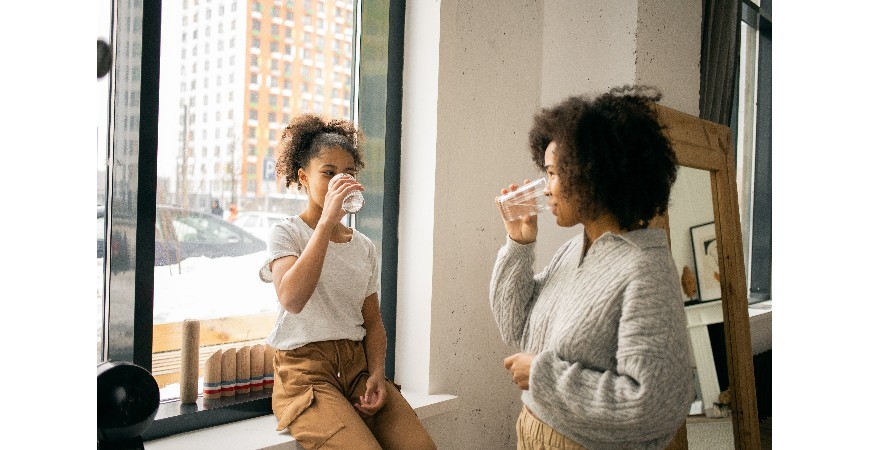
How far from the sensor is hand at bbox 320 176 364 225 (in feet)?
5.14

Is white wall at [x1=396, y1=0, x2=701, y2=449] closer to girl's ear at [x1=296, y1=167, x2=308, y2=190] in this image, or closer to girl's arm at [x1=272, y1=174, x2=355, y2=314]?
girl's ear at [x1=296, y1=167, x2=308, y2=190]

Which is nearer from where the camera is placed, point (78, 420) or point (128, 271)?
point (78, 420)

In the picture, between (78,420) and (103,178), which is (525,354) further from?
(103,178)

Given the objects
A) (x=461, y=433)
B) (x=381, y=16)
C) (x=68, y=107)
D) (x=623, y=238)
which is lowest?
(x=461, y=433)

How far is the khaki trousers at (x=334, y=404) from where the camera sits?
62.5 inches

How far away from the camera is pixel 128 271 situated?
1.74m

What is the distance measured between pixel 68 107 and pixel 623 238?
1035 mm

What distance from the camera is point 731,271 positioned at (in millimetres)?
2402

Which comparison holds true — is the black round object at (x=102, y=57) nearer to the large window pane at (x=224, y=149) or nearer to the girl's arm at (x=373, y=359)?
the large window pane at (x=224, y=149)

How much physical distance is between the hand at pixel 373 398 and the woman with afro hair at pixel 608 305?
0.46 meters

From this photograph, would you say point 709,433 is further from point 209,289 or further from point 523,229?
point 209,289

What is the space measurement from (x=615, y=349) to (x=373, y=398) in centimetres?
75

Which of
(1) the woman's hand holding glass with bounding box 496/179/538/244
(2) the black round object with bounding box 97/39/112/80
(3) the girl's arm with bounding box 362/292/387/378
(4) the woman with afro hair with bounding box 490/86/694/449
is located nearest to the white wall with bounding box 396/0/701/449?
(3) the girl's arm with bounding box 362/292/387/378

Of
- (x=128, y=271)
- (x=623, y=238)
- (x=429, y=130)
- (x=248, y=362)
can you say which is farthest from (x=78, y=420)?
(x=429, y=130)
